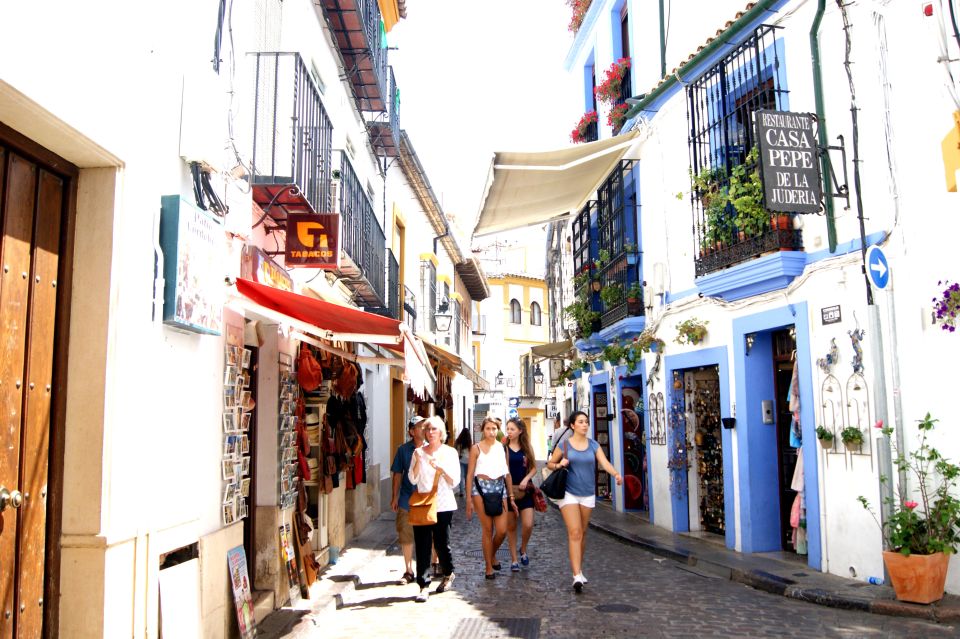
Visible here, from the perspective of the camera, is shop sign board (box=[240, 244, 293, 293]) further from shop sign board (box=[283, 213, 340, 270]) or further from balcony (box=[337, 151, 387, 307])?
balcony (box=[337, 151, 387, 307])

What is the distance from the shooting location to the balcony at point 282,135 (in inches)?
276

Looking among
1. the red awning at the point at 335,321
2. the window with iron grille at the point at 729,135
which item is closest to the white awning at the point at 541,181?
the window with iron grille at the point at 729,135

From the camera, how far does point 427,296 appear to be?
20906 millimetres

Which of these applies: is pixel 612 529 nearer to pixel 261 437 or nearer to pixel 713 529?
pixel 713 529

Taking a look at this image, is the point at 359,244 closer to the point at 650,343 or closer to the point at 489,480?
the point at 489,480

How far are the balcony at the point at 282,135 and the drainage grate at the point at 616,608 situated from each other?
4.36 metres

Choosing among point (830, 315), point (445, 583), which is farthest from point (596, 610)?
point (830, 315)

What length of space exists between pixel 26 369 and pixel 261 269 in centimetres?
300

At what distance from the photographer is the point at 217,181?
233 inches

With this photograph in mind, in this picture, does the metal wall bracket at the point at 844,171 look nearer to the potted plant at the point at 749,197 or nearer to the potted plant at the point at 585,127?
the potted plant at the point at 749,197

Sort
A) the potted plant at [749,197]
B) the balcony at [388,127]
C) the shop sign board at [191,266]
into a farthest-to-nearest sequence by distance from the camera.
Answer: the balcony at [388,127]
the potted plant at [749,197]
the shop sign board at [191,266]

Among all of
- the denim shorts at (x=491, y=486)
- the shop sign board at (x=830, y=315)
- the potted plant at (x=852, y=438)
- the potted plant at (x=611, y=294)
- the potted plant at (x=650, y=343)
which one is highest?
the potted plant at (x=611, y=294)

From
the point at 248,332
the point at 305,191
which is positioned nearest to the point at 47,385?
the point at 248,332

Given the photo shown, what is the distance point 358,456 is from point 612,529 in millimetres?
4174
